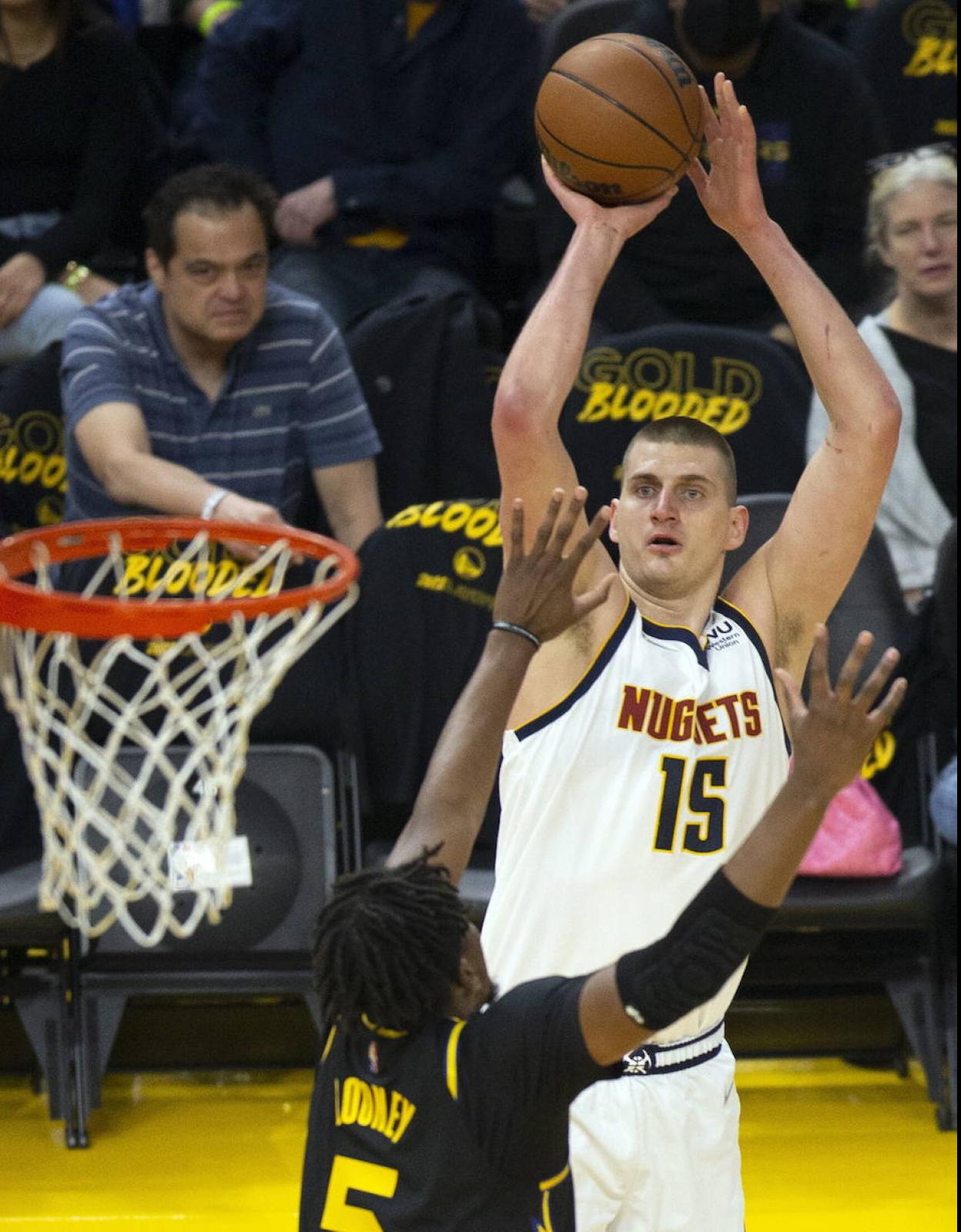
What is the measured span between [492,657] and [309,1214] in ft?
2.68

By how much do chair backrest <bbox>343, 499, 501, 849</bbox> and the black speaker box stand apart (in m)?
0.18

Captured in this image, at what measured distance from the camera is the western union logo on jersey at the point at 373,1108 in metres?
2.69

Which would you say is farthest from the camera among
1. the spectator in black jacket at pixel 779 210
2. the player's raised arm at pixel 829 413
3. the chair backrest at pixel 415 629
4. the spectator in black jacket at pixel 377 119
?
the spectator in black jacket at pixel 377 119

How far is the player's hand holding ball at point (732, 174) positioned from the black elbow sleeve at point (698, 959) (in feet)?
4.52

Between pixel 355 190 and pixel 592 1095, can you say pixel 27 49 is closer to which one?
pixel 355 190

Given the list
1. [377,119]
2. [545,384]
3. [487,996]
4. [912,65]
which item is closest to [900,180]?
[912,65]

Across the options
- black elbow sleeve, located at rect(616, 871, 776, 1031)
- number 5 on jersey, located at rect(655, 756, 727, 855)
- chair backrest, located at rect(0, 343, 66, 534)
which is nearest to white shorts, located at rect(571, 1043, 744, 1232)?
number 5 on jersey, located at rect(655, 756, 727, 855)

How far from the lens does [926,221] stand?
5.73m

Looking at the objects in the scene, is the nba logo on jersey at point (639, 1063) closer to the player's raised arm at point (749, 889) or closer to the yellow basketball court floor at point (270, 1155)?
the player's raised arm at point (749, 889)

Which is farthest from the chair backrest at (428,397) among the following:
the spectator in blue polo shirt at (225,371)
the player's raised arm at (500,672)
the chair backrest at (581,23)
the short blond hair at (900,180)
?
the player's raised arm at (500,672)

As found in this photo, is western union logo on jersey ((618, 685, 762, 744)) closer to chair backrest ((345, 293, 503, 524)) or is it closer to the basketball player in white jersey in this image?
the basketball player in white jersey

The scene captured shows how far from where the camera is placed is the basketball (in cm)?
356

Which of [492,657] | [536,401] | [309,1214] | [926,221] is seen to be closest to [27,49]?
[926,221]

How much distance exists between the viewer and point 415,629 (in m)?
5.21
